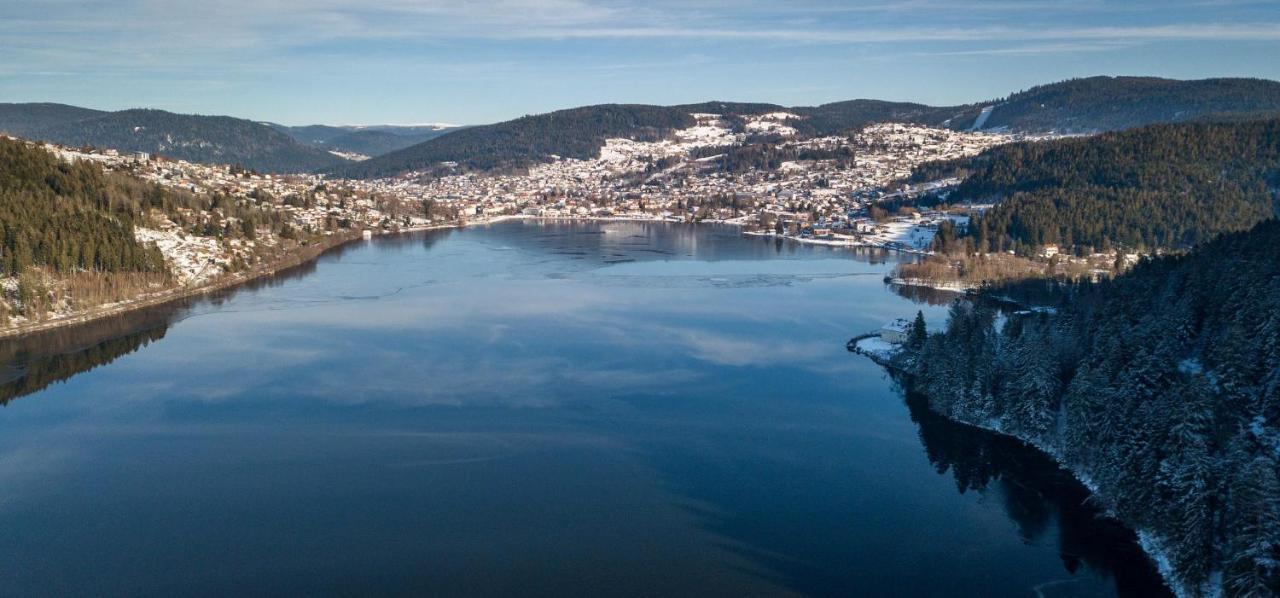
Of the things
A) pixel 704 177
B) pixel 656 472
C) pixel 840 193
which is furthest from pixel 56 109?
pixel 656 472

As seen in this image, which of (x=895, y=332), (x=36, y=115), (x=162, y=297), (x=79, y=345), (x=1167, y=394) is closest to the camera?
(x=1167, y=394)

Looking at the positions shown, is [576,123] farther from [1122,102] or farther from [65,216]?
[65,216]

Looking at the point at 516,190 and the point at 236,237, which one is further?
the point at 516,190

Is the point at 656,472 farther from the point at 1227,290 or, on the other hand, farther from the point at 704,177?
the point at 704,177

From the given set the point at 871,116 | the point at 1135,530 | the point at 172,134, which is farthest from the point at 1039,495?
the point at 172,134

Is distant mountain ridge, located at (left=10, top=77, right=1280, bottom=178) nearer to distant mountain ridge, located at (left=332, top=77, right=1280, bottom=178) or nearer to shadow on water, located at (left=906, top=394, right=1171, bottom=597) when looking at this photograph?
distant mountain ridge, located at (left=332, top=77, right=1280, bottom=178)

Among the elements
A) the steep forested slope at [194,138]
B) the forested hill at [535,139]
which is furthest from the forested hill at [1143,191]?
the steep forested slope at [194,138]

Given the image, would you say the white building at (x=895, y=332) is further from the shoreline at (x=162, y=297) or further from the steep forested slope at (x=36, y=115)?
the steep forested slope at (x=36, y=115)
